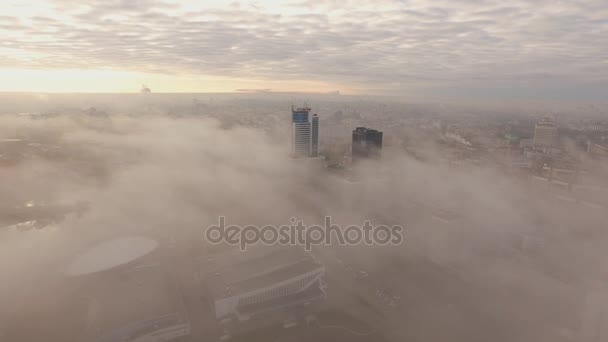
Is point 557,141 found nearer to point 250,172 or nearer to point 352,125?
point 352,125

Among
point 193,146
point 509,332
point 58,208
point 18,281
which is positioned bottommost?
point 509,332

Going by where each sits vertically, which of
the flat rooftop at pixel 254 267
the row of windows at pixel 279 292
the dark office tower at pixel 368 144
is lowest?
the row of windows at pixel 279 292

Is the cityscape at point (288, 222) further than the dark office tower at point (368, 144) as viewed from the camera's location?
No

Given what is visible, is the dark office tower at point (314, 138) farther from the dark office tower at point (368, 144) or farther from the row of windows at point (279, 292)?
the row of windows at point (279, 292)

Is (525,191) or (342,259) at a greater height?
(525,191)

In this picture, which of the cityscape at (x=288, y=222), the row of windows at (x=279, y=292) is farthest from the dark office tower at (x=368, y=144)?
the row of windows at (x=279, y=292)

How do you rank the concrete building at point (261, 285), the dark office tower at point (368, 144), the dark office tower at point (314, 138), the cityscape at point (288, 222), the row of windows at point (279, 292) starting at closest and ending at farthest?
the cityscape at point (288, 222)
the concrete building at point (261, 285)
the row of windows at point (279, 292)
the dark office tower at point (368, 144)
the dark office tower at point (314, 138)

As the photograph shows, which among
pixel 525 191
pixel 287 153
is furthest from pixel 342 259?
pixel 287 153

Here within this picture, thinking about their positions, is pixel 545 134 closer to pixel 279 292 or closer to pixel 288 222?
pixel 288 222
